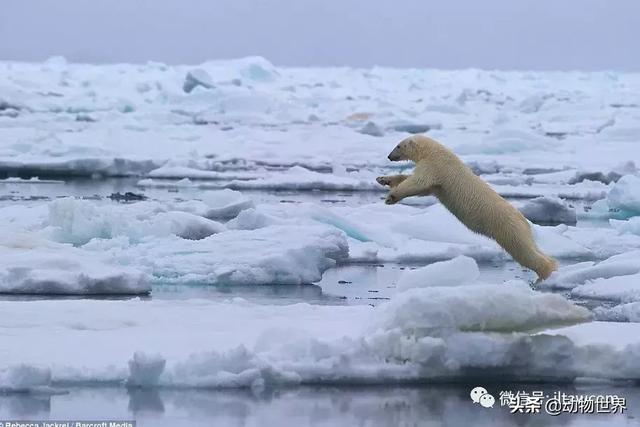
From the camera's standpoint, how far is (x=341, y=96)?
3684 centimetres

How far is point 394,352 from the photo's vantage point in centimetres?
387

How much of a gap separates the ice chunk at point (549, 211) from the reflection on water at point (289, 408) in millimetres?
5666

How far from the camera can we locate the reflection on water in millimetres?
3346

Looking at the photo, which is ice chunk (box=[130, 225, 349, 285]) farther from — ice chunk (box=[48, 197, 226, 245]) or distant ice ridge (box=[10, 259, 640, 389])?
distant ice ridge (box=[10, 259, 640, 389])

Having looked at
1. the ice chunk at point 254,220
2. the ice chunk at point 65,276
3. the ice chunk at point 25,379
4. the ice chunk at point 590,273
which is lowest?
the ice chunk at point 25,379

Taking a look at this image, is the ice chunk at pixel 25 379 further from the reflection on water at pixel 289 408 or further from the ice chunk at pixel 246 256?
the ice chunk at pixel 246 256

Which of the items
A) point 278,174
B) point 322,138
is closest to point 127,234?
point 278,174

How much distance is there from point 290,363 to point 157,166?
34.2 ft

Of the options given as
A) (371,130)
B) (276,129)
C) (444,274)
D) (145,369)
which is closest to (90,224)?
(444,274)

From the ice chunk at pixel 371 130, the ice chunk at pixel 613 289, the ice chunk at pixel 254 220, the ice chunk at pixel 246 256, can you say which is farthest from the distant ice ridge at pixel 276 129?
the ice chunk at pixel 613 289

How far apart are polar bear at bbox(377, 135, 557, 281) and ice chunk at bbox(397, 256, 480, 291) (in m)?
0.63

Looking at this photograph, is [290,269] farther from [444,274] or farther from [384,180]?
[444,274]

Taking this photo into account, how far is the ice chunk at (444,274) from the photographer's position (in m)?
4.78

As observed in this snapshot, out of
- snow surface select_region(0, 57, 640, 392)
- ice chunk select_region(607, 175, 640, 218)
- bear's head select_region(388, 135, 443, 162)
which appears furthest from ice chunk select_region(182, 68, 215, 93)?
bear's head select_region(388, 135, 443, 162)
